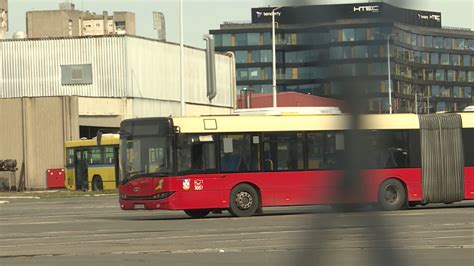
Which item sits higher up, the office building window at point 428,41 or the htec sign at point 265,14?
the htec sign at point 265,14

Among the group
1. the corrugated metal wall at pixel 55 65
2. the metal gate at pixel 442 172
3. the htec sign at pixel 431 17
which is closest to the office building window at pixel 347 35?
the htec sign at pixel 431 17

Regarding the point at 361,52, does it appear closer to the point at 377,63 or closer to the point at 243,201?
the point at 377,63

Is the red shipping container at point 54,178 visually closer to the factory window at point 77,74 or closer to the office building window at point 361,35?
the factory window at point 77,74

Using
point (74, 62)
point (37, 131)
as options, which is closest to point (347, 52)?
point (37, 131)

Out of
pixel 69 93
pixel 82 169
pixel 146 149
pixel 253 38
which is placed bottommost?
pixel 82 169

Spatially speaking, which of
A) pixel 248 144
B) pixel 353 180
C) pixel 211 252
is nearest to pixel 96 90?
pixel 248 144

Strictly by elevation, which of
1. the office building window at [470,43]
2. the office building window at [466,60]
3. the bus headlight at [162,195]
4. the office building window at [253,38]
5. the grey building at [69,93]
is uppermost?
the grey building at [69,93]

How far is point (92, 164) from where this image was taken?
40969mm

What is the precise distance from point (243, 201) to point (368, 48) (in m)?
20.1

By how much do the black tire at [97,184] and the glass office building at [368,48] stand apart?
39.6m

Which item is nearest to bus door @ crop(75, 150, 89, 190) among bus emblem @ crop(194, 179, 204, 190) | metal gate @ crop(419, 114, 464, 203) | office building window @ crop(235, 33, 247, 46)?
bus emblem @ crop(194, 179, 204, 190)

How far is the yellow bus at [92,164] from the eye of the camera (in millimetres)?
39881

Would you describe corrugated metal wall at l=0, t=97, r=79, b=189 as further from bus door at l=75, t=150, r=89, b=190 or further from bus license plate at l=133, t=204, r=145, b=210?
bus license plate at l=133, t=204, r=145, b=210

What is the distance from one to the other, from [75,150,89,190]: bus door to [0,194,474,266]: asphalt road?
622 inches
